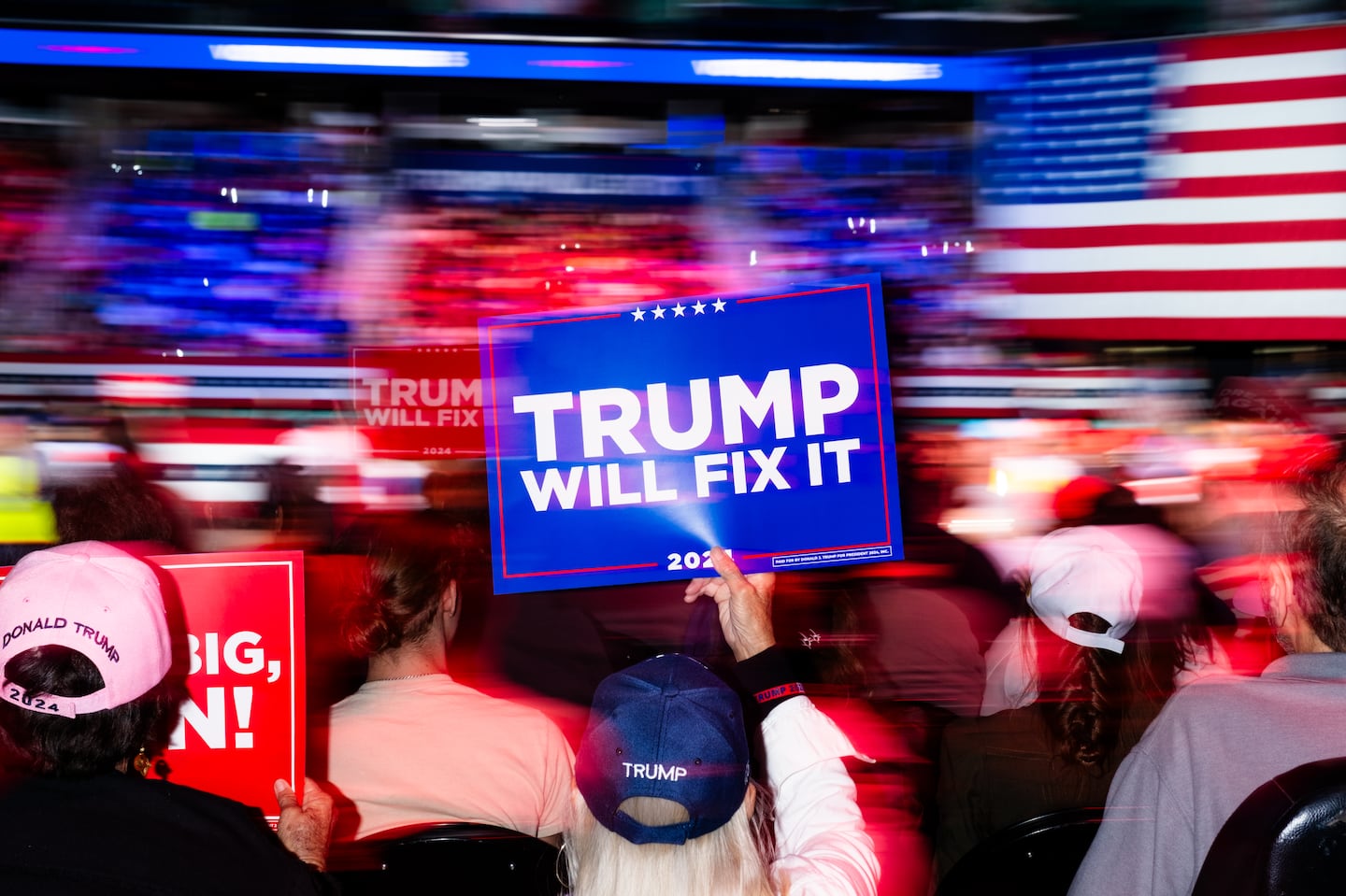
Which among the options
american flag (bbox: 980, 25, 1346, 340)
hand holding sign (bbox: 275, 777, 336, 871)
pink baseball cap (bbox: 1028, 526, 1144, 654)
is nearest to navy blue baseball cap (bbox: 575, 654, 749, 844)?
hand holding sign (bbox: 275, 777, 336, 871)

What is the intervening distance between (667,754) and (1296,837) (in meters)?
0.69

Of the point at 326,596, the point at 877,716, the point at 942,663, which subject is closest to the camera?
the point at 877,716

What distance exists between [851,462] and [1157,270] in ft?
6.00

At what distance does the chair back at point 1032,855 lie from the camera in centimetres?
165

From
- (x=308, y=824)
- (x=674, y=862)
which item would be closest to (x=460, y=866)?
(x=308, y=824)

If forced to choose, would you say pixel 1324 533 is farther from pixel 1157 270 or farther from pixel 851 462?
pixel 1157 270

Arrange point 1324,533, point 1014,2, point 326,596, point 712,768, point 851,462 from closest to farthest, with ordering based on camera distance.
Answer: point 712,768
point 1324,533
point 851,462
point 1014,2
point 326,596

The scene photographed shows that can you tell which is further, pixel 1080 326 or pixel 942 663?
pixel 1080 326

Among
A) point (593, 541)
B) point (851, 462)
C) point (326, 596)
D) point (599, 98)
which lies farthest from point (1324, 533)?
point (326, 596)

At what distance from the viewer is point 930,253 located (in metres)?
4.03

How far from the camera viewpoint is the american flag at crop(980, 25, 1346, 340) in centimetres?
311

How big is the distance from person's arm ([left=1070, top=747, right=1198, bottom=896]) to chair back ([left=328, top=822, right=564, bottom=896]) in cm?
80

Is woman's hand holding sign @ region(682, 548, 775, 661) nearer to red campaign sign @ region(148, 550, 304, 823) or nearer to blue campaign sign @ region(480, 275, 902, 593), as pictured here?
blue campaign sign @ region(480, 275, 902, 593)

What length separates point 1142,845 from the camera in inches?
55.1
